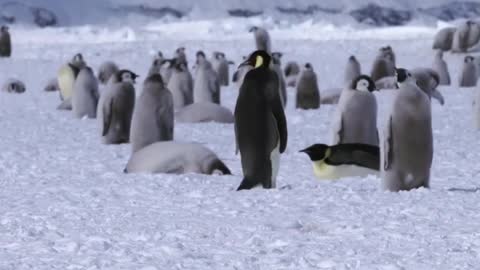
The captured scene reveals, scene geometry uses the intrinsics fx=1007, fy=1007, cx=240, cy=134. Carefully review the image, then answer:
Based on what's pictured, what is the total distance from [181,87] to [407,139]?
7.61m

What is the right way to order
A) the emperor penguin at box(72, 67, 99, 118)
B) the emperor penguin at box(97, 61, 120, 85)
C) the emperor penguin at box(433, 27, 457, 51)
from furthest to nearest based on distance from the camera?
1. the emperor penguin at box(433, 27, 457, 51)
2. the emperor penguin at box(97, 61, 120, 85)
3. the emperor penguin at box(72, 67, 99, 118)

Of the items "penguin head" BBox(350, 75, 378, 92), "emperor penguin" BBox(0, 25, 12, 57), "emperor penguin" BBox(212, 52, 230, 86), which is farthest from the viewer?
"emperor penguin" BBox(0, 25, 12, 57)

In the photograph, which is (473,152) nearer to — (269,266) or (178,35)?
(269,266)

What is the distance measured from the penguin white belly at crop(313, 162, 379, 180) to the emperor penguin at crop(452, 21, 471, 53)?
18.6 m

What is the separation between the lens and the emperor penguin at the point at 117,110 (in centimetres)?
923

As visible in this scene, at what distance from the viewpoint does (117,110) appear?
30.5 feet

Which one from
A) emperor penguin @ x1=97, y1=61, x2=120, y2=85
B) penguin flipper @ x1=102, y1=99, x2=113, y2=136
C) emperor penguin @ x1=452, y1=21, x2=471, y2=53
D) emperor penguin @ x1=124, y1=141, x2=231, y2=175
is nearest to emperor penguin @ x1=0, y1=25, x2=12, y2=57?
emperor penguin @ x1=97, y1=61, x2=120, y2=85

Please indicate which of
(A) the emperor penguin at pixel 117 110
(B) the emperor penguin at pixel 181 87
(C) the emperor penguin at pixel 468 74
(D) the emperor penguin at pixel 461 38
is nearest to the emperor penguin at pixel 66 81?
(B) the emperor penguin at pixel 181 87

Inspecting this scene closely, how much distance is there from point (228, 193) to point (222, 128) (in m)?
5.01

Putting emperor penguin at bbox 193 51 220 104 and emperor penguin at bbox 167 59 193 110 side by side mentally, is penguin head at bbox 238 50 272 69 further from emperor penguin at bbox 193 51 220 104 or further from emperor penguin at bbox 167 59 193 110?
emperor penguin at bbox 193 51 220 104

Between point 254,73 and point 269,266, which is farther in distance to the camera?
point 254,73

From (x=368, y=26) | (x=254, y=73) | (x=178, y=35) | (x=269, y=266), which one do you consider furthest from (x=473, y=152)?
(x=368, y=26)

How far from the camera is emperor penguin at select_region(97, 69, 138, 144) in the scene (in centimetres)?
923

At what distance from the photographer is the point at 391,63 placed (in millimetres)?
18766
